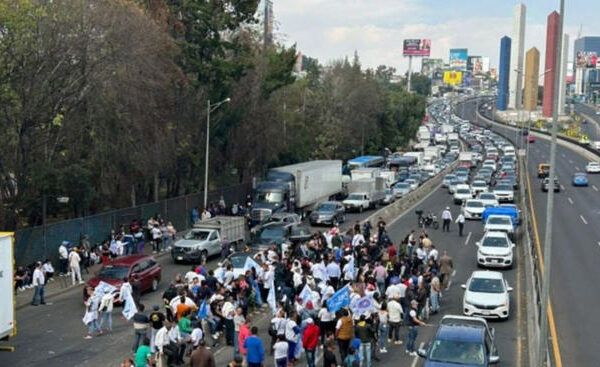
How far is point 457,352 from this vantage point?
1591cm

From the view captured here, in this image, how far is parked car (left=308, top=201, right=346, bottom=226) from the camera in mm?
45250

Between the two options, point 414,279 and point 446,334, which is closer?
point 446,334

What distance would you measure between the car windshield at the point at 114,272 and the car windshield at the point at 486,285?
11.5 meters

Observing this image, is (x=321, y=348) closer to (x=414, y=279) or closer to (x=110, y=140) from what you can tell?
(x=414, y=279)

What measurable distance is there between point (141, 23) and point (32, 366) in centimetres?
2282

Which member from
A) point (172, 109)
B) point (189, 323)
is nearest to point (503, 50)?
point (172, 109)

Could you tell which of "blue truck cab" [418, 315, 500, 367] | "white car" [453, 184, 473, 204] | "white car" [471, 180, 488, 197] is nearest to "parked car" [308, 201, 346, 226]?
"white car" [453, 184, 473, 204]

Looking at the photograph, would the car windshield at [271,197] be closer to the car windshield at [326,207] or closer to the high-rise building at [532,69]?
the car windshield at [326,207]

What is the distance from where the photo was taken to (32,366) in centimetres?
1842

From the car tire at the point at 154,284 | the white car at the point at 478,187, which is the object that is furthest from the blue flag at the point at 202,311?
the white car at the point at 478,187

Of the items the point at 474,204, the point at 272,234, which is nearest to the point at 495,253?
the point at 272,234

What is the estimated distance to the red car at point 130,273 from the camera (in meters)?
24.9

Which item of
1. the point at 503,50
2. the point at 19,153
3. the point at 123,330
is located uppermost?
the point at 503,50

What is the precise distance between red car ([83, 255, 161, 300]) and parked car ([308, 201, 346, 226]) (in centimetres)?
1861
